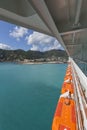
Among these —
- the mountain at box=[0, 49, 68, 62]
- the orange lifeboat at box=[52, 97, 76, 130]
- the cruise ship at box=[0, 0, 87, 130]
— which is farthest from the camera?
the mountain at box=[0, 49, 68, 62]

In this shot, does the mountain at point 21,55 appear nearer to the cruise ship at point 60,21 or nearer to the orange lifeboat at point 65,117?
the orange lifeboat at point 65,117

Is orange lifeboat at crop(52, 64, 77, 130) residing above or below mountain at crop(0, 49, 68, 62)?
below

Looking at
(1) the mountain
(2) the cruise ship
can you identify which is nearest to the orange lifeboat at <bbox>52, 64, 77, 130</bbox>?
(2) the cruise ship

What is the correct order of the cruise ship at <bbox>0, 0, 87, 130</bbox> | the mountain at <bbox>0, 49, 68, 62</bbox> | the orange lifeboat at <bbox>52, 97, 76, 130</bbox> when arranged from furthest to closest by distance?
the mountain at <bbox>0, 49, 68, 62</bbox> < the orange lifeboat at <bbox>52, 97, 76, 130</bbox> < the cruise ship at <bbox>0, 0, 87, 130</bbox>

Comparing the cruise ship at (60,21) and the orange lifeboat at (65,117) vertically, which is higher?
the cruise ship at (60,21)

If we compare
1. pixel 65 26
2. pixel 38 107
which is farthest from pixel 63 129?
pixel 38 107

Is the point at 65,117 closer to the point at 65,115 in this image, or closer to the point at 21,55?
the point at 65,115

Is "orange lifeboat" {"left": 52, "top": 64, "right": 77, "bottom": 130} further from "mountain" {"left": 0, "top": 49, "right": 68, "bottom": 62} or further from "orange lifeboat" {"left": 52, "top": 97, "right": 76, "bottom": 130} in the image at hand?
"mountain" {"left": 0, "top": 49, "right": 68, "bottom": 62}

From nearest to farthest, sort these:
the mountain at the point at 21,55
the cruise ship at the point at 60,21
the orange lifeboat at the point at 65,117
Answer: the cruise ship at the point at 60,21, the orange lifeboat at the point at 65,117, the mountain at the point at 21,55

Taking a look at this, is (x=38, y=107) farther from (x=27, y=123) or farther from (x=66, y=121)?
(x=66, y=121)

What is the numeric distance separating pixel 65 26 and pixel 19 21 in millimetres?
1252

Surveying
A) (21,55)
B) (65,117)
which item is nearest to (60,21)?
(65,117)

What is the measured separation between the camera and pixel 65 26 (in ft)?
7.36

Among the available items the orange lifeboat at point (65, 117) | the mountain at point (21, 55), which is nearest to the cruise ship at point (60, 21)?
the orange lifeboat at point (65, 117)
